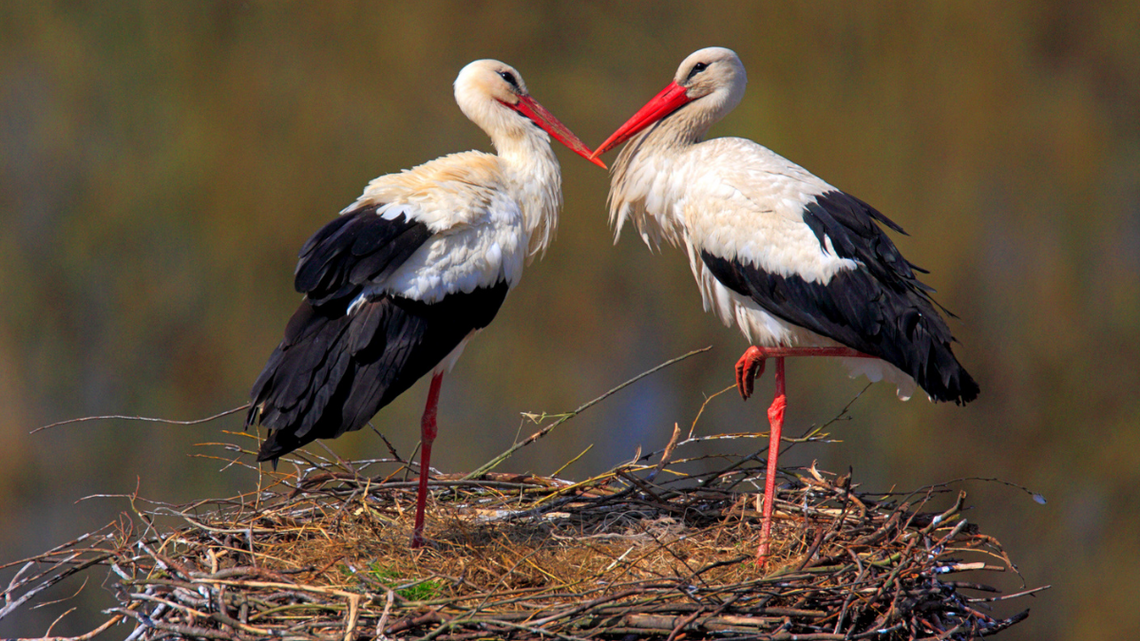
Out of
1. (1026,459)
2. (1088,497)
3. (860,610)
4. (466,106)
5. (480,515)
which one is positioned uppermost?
(466,106)

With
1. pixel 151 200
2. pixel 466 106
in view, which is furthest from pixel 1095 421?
pixel 151 200

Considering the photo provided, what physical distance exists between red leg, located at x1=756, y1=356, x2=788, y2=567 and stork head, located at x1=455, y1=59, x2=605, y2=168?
0.68 meters

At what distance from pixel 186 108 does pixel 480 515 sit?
11.8ft

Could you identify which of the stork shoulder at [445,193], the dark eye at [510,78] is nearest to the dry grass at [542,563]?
the stork shoulder at [445,193]

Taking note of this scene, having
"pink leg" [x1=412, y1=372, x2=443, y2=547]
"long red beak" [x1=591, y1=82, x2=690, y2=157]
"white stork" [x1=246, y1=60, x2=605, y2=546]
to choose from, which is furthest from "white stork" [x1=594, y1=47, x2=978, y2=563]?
"pink leg" [x1=412, y1=372, x2=443, y2=547]

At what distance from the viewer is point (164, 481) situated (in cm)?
465

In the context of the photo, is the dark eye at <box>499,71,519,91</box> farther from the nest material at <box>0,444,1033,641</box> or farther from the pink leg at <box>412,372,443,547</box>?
the nest material at <box>0,444,1033,641</box>

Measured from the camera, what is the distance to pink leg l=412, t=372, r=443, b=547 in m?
1.96

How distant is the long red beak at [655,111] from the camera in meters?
2.23

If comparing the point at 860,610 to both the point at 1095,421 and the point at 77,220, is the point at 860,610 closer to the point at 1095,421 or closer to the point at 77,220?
the point at 1095,421

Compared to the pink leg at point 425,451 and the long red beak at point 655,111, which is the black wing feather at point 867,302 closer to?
the long red beak at point 655,111

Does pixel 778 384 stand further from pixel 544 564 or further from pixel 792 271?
pixel 544 564

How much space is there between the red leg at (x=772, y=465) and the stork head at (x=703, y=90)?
2.03 feet

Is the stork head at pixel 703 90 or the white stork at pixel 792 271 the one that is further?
the stork head at pixel 703 90
